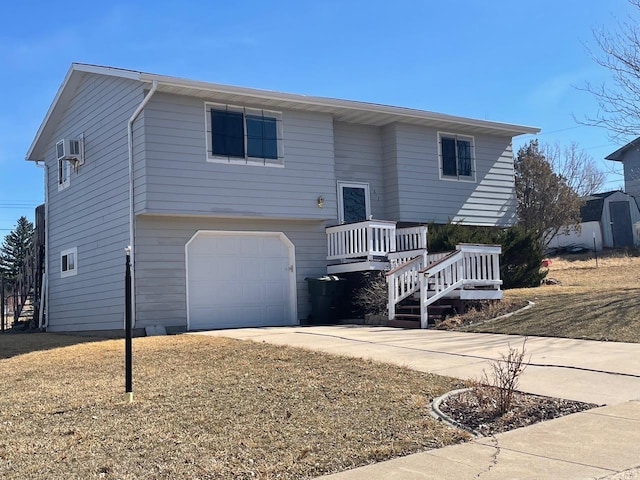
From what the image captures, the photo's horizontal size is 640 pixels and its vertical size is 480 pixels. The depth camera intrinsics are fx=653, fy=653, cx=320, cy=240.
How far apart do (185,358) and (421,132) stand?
39.1ft

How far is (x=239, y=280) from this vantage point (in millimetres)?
16031

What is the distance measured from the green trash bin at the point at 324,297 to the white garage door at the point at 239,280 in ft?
1.92

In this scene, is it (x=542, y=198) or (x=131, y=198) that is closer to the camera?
(x=131, y=198)

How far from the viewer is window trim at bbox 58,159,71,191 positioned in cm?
1856

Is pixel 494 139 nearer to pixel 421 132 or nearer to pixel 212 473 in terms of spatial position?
pixel 421 132

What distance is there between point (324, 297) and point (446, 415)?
10205 millimetres

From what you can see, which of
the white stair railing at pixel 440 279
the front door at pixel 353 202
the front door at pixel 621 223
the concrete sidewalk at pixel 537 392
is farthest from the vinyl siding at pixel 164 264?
the front door at pixel 621 223

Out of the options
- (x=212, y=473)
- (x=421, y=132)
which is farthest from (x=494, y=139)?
(x=212, y=473)

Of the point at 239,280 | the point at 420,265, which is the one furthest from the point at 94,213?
the point at 420,265

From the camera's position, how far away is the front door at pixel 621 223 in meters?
35.4

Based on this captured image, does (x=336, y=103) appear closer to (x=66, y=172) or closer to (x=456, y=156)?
(x=456, y=156)

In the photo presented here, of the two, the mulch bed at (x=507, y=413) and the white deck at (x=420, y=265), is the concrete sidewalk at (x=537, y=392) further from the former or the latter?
the white deck at (x=420, y=265)

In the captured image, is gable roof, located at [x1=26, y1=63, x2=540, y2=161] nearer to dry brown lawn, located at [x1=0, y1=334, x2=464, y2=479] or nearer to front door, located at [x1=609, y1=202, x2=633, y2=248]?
dry brown lawn, located at [x1=0, y1=334, x2=464, y2=479]

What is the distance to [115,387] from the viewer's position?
7465mm
